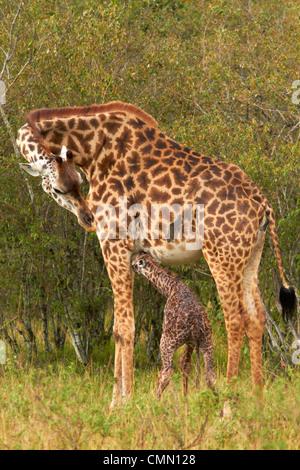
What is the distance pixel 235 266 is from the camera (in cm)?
675

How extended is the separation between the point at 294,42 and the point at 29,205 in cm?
560

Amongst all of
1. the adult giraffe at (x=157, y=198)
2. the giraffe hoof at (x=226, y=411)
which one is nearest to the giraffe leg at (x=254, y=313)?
the adult giraffe at (x=157, y=198)

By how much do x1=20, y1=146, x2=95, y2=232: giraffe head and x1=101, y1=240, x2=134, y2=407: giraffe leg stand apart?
1.10 feet

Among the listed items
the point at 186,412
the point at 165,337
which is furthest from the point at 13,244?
the point at 186,412

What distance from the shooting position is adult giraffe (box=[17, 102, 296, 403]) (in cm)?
679

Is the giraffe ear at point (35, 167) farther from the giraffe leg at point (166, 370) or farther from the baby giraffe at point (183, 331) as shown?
the giraffe leg at point (166, 370)

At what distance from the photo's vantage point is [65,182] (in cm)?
680

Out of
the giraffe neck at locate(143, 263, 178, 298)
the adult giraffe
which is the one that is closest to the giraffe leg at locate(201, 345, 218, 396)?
the adult giraffe

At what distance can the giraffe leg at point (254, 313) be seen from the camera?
691cm

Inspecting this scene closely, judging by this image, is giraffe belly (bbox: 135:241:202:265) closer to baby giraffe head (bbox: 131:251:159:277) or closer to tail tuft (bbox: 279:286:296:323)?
baby giraffe head (bbox: 131:251:159:277)

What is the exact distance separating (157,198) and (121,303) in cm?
107

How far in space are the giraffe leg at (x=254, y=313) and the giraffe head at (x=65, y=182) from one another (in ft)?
5.14

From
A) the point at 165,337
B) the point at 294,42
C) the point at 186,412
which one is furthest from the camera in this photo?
the point at 294,42
